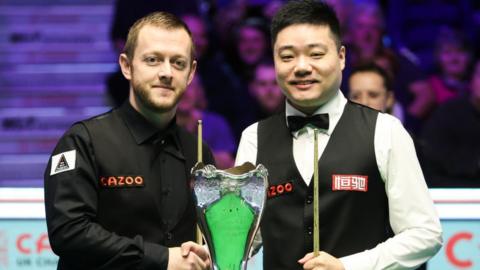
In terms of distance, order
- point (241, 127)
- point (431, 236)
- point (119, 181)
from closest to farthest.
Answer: point (431, 236) → point (119, 181) → point (241, 127)

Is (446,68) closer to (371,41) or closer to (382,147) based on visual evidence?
(371,41)

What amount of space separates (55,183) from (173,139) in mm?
436

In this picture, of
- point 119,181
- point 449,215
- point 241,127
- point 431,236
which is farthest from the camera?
point 241,127

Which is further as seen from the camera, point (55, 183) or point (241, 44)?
point (241, 44)

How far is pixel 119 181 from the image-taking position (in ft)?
11.2

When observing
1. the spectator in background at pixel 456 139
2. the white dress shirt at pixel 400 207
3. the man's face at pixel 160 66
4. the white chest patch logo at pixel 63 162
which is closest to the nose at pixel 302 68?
the white dress shirt at pixel 400 207

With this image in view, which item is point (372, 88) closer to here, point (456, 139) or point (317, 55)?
point (456, 139)

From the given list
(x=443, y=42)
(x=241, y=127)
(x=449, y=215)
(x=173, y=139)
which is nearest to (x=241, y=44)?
(x=241, y=127)

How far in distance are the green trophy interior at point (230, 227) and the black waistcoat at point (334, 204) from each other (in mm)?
332

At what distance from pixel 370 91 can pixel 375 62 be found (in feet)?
5.16

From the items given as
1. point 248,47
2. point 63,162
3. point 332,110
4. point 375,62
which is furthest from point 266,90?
point 63,162

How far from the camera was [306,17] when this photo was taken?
335cm

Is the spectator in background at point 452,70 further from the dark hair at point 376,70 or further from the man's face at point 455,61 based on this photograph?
the dark hair at point 376,70

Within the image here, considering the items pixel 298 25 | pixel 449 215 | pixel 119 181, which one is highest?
pixel 298 25
